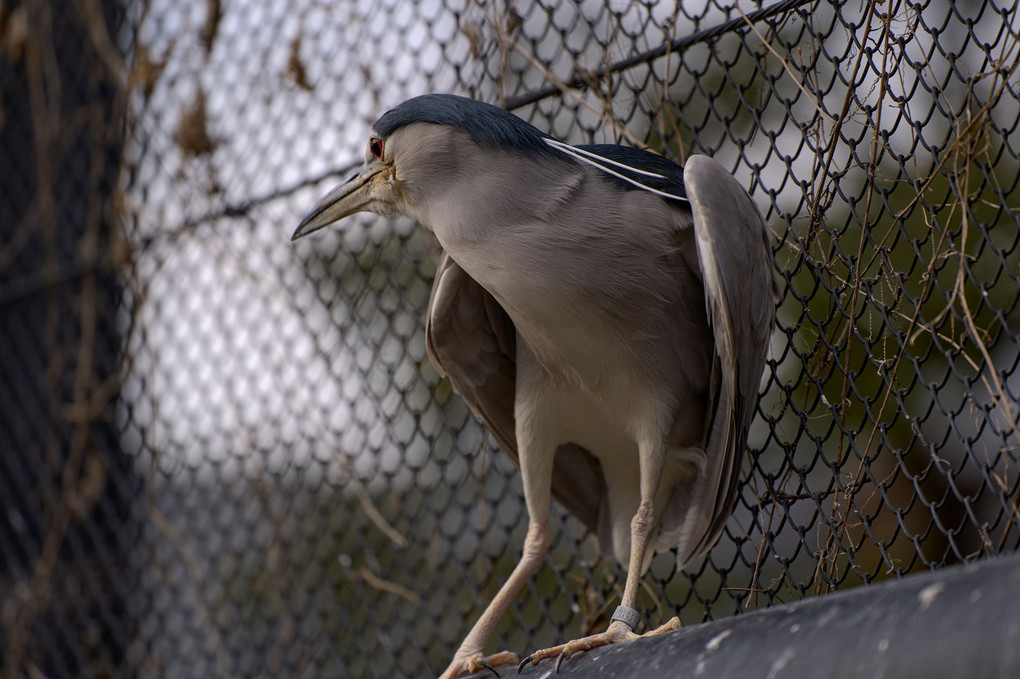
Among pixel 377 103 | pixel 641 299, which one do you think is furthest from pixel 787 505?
pixel 377 103

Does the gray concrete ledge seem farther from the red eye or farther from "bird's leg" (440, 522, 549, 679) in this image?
the red eye

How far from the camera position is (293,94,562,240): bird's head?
1.91 meters

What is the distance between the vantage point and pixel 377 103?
2979 millimetres

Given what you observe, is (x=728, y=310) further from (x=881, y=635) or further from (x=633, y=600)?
(x=881, y=635)

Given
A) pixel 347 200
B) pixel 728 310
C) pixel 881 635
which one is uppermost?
pixel 347 200

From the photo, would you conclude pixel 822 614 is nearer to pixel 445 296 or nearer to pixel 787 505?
pixel 787 505

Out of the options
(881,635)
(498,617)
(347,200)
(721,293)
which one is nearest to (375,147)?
(347,200)

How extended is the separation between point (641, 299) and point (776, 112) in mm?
991

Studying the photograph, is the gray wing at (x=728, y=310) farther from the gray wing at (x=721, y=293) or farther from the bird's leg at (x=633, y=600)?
the bird's leg at (x=633, y=600)

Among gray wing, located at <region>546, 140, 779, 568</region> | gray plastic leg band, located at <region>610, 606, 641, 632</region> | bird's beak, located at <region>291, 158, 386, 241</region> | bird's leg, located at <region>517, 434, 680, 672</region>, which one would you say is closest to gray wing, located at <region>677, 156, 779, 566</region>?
gray wing, located at <region>546, 140, 779, 568</region>

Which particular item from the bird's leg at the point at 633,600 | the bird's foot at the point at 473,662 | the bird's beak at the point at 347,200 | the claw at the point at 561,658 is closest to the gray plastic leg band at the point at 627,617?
the bird's leg at the point at 633,600

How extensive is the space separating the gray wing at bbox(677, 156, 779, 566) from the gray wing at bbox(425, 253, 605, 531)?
0.35 meters

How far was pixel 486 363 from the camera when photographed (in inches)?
84.7

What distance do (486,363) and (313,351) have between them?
1.13m
